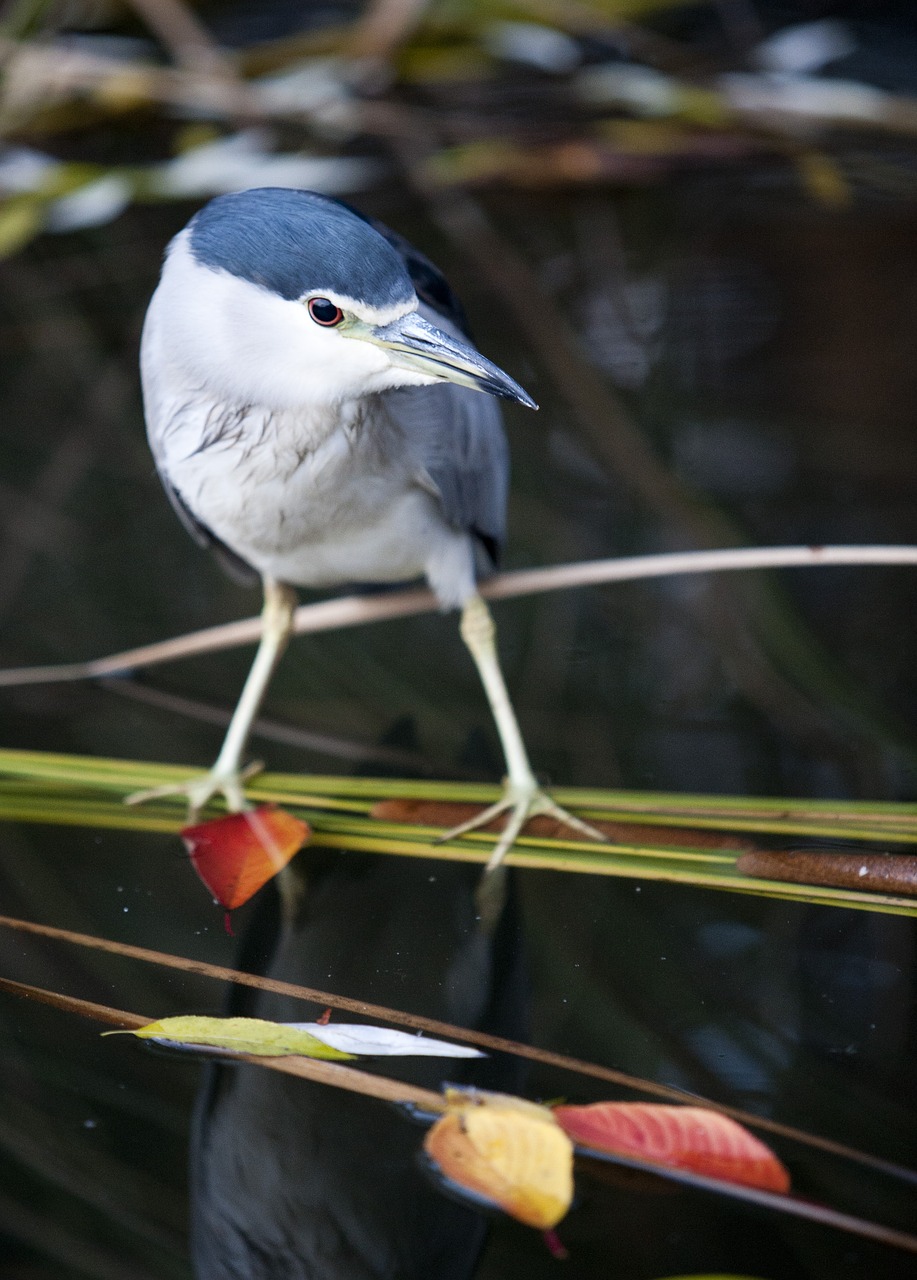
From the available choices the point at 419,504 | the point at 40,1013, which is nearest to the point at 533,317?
the point at 419,504

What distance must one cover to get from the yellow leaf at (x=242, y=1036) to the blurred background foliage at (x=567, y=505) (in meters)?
0.05

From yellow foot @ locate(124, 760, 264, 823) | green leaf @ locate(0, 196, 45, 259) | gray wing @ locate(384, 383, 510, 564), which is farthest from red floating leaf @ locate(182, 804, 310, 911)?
green leaf @ locate(0, 196, 45, 259)

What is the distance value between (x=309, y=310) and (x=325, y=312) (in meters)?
0.02

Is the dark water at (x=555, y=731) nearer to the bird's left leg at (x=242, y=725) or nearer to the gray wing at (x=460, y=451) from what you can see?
the bird's left leg at (x=242, y=725)

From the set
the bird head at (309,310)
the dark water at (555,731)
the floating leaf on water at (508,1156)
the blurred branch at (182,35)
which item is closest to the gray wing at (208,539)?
the dark water at (555,731)

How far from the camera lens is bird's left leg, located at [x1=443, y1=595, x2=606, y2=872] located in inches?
68.3

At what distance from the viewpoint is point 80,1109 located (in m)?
1.29

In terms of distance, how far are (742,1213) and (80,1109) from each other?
665 millimetres

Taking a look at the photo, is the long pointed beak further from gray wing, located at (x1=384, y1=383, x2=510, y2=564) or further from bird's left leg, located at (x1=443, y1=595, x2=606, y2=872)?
bird's left leg, located at (x1=443, y1=595, x2=606, y2=872)

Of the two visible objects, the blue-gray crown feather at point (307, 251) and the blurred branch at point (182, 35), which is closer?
the blue-gray crown feather at point (307, 251)

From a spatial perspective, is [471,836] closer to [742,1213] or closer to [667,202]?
[742,1213]

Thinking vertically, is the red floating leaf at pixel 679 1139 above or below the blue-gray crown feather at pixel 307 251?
below

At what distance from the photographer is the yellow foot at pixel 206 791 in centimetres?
181

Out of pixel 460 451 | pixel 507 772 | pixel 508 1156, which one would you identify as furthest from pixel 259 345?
pixel 508 1156
